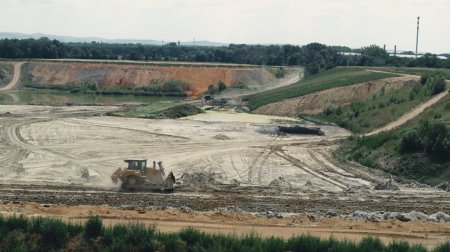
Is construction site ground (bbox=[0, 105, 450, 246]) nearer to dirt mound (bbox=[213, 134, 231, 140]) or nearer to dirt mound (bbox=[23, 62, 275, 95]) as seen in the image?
dirt mound (bbox=[213, 134, 231, 140])

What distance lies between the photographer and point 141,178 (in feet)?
106

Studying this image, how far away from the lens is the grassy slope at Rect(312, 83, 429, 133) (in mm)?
54562

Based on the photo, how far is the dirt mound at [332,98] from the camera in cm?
6506

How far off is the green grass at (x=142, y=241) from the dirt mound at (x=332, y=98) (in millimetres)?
45770

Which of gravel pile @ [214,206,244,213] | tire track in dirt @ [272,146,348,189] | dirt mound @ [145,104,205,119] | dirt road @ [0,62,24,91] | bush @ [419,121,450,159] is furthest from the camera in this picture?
dirt road @ [0,62,24,91]

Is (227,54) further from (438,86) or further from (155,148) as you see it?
(155,148)

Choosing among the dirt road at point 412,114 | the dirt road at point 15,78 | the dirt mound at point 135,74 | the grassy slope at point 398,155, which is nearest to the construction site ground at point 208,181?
the grassy slope at point 398,155

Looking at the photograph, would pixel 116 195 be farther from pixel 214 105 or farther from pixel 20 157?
pixel 214 105

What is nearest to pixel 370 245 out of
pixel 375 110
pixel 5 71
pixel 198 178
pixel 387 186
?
pixel 387 186

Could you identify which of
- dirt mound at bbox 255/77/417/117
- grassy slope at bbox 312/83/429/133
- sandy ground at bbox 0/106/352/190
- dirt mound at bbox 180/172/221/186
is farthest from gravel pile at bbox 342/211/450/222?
dirt mound at bbox 255/77/417/117

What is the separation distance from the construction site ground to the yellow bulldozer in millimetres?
724

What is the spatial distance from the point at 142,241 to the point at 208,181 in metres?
15.1

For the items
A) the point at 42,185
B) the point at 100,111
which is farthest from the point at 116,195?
the point at 100,111

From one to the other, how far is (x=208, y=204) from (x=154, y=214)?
12.7 ft
